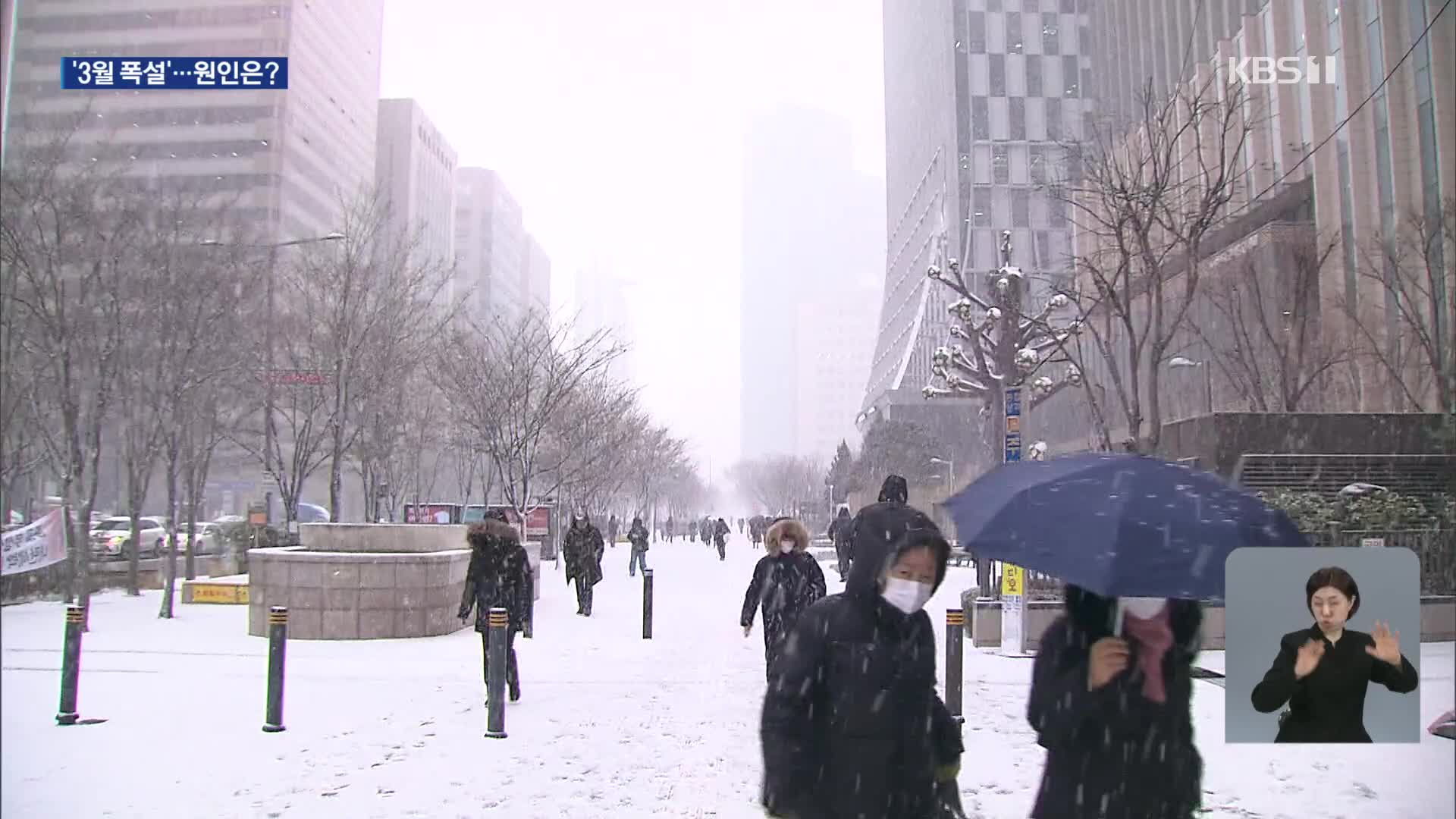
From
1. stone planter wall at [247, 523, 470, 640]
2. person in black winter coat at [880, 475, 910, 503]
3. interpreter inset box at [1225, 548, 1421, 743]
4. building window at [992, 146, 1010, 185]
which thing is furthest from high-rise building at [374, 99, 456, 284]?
building window at [992, 146, 1010, 185]

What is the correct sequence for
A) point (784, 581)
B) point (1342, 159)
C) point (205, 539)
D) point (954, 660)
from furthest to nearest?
point (205, 539)
point (1342, 159)
point (784, 581)
point (954, 660)

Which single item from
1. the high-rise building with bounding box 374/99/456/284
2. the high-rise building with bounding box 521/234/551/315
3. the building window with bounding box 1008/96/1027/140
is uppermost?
the building window with bounding box 1008/96/1027/140

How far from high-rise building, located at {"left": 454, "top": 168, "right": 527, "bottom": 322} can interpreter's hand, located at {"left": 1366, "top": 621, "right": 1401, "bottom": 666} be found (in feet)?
142

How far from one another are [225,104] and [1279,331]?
16.9 meters

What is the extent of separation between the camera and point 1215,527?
3564 millimetres

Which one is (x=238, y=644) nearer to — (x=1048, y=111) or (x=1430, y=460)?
(x=1430, y=460)

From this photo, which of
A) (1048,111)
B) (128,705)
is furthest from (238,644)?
(1048,111)

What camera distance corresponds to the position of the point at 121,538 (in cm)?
2783

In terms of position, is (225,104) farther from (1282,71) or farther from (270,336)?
(1282,71)

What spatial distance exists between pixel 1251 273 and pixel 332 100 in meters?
16.0

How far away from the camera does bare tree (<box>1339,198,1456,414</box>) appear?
518 centimetres

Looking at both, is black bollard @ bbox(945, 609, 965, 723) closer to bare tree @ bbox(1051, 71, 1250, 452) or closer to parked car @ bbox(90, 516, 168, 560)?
bare tree @ bbox(1051, 71, 1250, 452)

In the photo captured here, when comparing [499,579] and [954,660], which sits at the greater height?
[499,579]

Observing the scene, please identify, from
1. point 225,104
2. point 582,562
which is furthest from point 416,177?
point 225,104
